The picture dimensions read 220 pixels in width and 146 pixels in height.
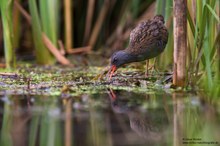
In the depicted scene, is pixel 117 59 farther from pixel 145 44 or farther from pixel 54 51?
pixel 54 51

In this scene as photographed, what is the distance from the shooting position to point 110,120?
375 cm

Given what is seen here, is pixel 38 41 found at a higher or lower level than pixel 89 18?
lower

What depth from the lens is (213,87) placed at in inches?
168

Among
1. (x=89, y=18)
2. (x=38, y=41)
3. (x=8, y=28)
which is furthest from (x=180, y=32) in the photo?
(x=89, y=18)

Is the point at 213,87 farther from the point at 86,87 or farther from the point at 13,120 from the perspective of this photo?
the point at 13,120

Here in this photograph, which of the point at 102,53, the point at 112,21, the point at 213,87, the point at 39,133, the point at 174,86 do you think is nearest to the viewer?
the point at 39,133

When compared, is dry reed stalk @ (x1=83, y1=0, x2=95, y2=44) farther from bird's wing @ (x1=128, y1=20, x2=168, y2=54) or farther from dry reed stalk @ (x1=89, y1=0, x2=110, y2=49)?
bird's wing @ (x1=128, y1=20, x2=168, y2=54)

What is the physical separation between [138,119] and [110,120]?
0.65 ft

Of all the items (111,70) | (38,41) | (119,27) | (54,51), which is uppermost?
(119,27)

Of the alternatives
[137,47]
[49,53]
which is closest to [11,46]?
[49,53]

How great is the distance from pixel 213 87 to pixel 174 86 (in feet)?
1.84

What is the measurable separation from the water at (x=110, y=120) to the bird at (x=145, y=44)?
1001 millimetres

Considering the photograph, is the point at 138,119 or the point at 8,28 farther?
the point at 8,28

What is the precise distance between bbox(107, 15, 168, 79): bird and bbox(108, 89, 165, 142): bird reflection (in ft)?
3.75
